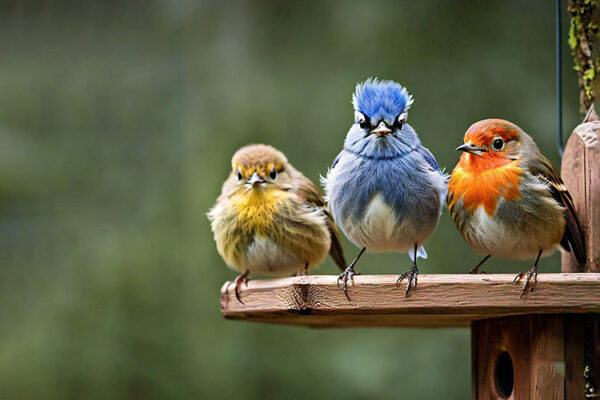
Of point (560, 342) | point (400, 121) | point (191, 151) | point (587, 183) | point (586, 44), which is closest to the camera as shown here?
point (560, 342)

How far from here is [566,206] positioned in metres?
2.87

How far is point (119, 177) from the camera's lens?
5.55m

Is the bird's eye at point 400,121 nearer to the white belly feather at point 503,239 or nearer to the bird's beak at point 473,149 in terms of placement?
the bird's beak at point 473,149

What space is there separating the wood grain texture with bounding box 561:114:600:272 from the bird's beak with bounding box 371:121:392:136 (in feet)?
2.69

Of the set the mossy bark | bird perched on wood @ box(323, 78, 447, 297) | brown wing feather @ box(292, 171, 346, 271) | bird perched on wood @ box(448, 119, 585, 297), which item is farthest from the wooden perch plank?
the mossy bark

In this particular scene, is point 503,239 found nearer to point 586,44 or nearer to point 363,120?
point 363,120

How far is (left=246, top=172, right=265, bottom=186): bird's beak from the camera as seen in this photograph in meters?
3.28

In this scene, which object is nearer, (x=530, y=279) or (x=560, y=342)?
(x=530, y=279)

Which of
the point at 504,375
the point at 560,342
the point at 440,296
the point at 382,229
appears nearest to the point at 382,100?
the point at 382,229

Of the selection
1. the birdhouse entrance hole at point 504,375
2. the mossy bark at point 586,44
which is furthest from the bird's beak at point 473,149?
the birdhouse entrance hole at point 504,375

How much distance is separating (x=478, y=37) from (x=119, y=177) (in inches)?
105

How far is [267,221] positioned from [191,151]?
225 cm

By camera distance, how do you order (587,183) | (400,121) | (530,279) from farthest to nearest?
1. (587,183)
2. (400,121)
3. (530,279)

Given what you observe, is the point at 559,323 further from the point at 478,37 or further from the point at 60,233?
the point at 60,233
